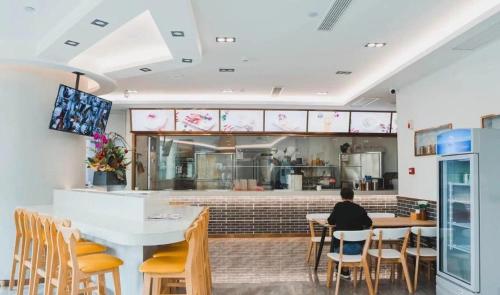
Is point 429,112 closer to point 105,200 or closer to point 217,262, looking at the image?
point 217,262

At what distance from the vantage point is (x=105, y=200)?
14.4ft

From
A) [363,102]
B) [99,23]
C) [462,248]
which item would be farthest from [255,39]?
[363,102]

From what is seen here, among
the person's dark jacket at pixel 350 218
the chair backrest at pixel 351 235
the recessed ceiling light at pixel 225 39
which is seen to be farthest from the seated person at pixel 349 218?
the recessed ceiling light at pixel 225 39

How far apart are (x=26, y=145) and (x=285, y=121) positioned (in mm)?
5069

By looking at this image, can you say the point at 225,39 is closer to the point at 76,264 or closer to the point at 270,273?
the point at 76,264

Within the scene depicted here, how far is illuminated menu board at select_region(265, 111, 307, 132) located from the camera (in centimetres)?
870

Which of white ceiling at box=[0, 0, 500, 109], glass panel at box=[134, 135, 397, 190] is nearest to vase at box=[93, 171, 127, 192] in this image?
white ceiling at box=[0, 0, 500, 109]

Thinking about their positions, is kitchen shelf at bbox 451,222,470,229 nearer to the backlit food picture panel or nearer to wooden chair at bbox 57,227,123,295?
wooden chair at bbox 57,227,123,295

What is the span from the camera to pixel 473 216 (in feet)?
13.4

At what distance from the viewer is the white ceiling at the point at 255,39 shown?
3.89 meters

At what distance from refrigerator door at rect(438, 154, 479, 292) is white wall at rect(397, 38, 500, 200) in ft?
1.58

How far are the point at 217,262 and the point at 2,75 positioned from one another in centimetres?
399

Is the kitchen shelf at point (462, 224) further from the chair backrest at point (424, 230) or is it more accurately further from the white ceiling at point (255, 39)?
the white ceiling at point (255, 39)

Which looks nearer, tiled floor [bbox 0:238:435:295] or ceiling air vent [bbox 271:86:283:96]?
tiled floor [bbox 0:238:435:295]
